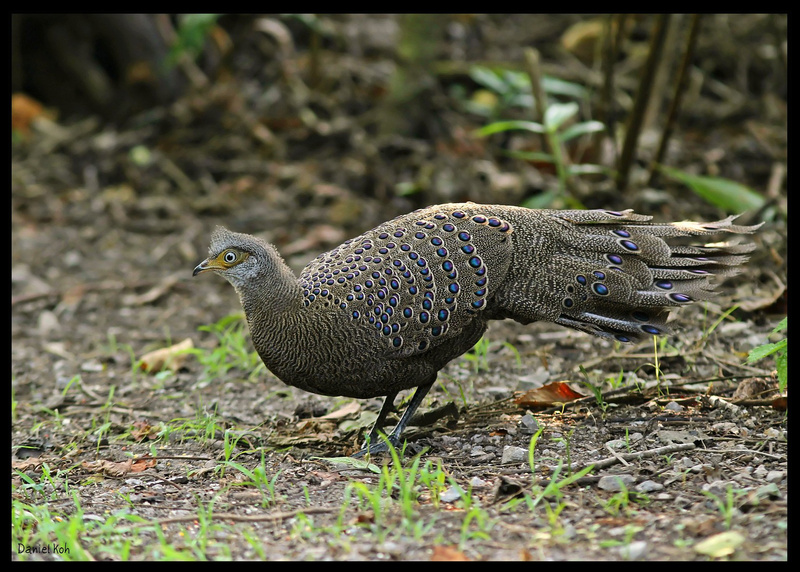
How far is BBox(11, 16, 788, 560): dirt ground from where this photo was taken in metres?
3.11

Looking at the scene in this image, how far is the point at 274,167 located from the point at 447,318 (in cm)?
500

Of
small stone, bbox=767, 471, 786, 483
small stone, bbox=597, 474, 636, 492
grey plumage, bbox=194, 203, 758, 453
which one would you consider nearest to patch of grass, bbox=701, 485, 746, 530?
small stone, bbox=767, 471, 786, 483

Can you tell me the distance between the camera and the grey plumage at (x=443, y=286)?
3.88m

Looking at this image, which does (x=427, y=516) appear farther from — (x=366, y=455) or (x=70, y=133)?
(x=70, y=133)

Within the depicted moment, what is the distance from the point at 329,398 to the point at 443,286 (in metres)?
1.28

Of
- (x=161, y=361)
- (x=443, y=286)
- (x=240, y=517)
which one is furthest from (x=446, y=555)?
(x=161, y=361)

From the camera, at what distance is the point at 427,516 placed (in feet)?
10.5

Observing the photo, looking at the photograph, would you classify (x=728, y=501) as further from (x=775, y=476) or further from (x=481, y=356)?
(x=481, y=356)

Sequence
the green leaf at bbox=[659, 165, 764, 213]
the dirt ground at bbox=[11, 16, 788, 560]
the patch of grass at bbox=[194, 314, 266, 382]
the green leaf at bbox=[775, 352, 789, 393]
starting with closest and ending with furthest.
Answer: the dirt ground at bbox=[11, 16, 788, 560], the green leaf at bbox=[775, 352, 789, 393], the patch of grass at bbox=[194, 314, 266, 382], the green leaf at bbox=[659, 165, 764, 213]

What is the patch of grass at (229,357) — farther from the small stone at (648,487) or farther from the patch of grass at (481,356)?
the small stone at (648,487)

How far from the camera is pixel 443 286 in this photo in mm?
3943

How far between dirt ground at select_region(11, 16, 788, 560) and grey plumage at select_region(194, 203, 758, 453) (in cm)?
39

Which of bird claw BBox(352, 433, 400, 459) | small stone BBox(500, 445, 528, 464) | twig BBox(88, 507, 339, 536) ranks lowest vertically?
bird claw BBox(352, 433, 400, 459)

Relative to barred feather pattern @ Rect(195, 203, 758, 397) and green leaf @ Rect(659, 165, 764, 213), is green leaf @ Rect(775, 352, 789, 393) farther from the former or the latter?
green leaf @ Rect(659, 165, 764, 213)
